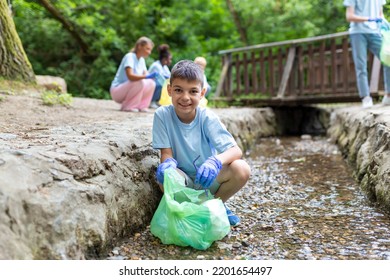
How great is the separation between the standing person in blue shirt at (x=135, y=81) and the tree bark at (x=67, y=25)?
15.3 feet

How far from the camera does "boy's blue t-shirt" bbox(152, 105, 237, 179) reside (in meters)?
2.53

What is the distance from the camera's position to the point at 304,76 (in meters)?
8.51

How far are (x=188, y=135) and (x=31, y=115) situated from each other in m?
2.29

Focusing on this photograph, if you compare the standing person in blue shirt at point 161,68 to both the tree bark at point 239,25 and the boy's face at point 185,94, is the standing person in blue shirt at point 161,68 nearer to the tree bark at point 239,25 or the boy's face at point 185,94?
the boy's face at point 185,94

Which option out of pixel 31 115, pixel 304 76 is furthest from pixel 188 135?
pixel 304 76

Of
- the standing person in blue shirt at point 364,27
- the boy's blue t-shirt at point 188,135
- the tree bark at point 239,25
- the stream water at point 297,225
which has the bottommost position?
the stream water at point 297,225

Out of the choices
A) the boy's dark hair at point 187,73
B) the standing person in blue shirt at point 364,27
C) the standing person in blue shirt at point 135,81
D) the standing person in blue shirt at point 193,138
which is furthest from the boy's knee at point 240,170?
the standing person in blue shirt at point 135,81

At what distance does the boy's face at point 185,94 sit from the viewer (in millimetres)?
2443

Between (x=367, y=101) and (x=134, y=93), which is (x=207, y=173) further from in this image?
(x=367, y=101)

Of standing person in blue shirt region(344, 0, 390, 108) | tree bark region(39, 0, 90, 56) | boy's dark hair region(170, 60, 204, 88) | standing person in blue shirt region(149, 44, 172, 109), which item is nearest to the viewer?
boy's dark hair region(170, 60, 204, 88)

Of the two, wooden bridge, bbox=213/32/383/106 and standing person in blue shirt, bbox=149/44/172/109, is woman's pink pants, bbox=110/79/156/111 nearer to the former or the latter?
standing person in blue shirt, bbox=149/44/172/109

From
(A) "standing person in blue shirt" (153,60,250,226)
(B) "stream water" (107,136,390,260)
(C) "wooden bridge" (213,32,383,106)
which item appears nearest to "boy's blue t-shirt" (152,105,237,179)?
(A) "standing person in blue shirt" (153,60,250,226)

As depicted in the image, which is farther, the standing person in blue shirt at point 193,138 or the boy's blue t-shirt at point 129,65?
the boy's blue t-shirt at point 129,65

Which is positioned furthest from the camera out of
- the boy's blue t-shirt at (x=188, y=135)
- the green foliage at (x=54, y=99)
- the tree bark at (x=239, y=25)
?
the tree bark at (x=239, y=25)
